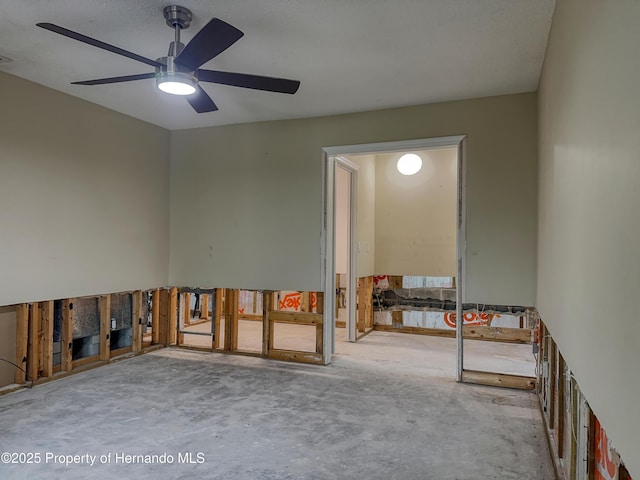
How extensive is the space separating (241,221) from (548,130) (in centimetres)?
331

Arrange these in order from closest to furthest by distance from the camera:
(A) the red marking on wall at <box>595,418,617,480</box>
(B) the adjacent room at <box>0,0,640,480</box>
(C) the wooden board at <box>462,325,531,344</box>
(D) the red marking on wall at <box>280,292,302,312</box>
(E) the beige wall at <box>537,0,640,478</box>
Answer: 1. (E) the beige wall at <box>537,0,640,478</box>
2. (A) the red marking on wall at <box>595,418,617,480</box>
3. (B) the adjacent room at <box>0,0,640,480</box>
4. (C) the wooden board at <box>462,325,531,344</box>
5. (D) the red marking on wall at <box>280,292,302,312</box>

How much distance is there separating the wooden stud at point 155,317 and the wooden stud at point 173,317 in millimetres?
134

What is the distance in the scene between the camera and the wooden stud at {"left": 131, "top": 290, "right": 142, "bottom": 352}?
193 inches

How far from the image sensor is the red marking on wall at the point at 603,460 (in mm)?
1381

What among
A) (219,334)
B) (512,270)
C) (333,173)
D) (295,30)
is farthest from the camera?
(219,334)

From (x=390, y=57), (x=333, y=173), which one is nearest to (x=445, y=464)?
(x=390, y=57)

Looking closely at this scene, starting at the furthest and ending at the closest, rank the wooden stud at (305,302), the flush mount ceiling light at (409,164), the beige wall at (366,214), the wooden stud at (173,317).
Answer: the wooden stud at (305,302) → the flush mount ceiling light at (409,164) → the beige wall at (366,214) → the wooden stud at (173,317)

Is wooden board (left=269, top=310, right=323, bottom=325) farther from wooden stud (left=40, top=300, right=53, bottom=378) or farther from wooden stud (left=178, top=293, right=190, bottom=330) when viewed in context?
wooden stud (left=40, top=300, right=53, bottom=378)

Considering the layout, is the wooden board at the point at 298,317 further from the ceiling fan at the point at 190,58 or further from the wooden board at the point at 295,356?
the ceiling fan at the point at 190,58

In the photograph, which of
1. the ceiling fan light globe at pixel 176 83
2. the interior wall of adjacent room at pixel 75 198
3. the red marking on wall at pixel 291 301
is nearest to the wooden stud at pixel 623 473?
the ceiling fan light globe at pixel 176 83

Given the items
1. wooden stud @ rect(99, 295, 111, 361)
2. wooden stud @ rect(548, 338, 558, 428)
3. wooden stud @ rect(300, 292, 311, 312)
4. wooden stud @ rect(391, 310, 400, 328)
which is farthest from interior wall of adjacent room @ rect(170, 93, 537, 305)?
wooden stud @ rect(391, 310, 400, 328)

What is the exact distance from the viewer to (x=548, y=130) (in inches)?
114

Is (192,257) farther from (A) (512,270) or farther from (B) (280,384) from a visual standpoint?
(A) (512,270)

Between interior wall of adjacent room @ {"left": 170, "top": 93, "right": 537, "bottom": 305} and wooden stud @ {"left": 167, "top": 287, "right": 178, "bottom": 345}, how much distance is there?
211 mm
